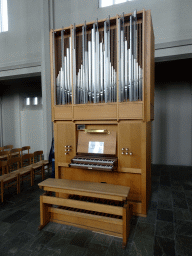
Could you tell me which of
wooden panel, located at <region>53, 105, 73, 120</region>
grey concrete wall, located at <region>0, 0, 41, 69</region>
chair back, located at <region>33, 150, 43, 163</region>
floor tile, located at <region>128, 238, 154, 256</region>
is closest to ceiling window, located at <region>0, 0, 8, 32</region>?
grey concrete wall, located at <region>0, 0, 41, 69</region>

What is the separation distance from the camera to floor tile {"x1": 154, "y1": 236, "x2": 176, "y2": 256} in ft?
7.97

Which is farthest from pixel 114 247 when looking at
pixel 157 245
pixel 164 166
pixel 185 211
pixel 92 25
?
pixel 164 166

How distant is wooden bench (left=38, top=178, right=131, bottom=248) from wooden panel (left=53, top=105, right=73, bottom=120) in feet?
4.36

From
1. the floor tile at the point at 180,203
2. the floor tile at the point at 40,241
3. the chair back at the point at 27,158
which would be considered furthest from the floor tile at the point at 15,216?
the floor tile at the point at 180,203

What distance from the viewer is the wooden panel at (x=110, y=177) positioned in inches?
135

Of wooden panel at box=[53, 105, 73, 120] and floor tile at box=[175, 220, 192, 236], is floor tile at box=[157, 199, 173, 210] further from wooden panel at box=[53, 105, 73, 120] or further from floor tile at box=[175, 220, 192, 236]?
wooden panel at box=[53, 105, 73, 120]

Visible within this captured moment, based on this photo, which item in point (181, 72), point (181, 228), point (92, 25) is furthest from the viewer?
point (181, 72)

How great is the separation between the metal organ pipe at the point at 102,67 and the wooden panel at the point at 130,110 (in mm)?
110

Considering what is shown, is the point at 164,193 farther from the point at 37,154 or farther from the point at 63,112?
the point at 37,154

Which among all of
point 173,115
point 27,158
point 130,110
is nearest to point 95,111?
point 130,110

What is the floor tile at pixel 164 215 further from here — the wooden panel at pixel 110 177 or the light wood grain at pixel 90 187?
the light wood grain at pixel 90 187

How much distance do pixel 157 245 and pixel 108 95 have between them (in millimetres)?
2619

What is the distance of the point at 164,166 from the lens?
22.3 feet

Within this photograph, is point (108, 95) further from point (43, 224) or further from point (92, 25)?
point (43, 224)
